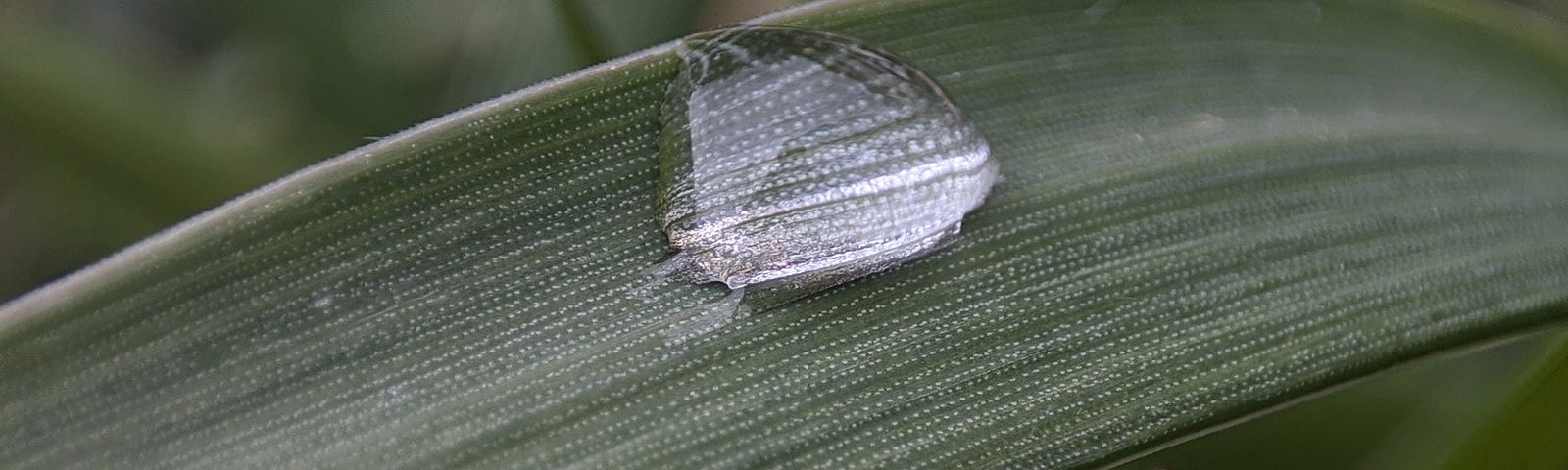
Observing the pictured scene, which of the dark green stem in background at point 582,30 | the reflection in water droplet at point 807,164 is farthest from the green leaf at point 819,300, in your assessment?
the dark green stem in background at point 582,30

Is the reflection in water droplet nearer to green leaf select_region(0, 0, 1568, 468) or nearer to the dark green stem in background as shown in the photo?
green leaf select_region(0, 0, 1568, 468)

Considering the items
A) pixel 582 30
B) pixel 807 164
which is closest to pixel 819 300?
pixel 807 164

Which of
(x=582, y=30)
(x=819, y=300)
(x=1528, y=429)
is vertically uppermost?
(x=582, y=30)

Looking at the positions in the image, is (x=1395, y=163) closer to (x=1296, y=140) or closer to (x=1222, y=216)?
(x=1296, y=140)

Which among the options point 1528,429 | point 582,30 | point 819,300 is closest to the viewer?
point 819,300

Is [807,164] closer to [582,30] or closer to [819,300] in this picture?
[819,300]

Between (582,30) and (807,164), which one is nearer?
(807,164)

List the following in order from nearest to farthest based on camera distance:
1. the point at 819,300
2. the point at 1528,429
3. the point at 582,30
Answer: the point at 819,300, the point at 1528,429, the point at 582,30

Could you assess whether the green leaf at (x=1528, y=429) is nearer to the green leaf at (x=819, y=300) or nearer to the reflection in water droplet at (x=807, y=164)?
the green leaf at (x=819, y=300)
